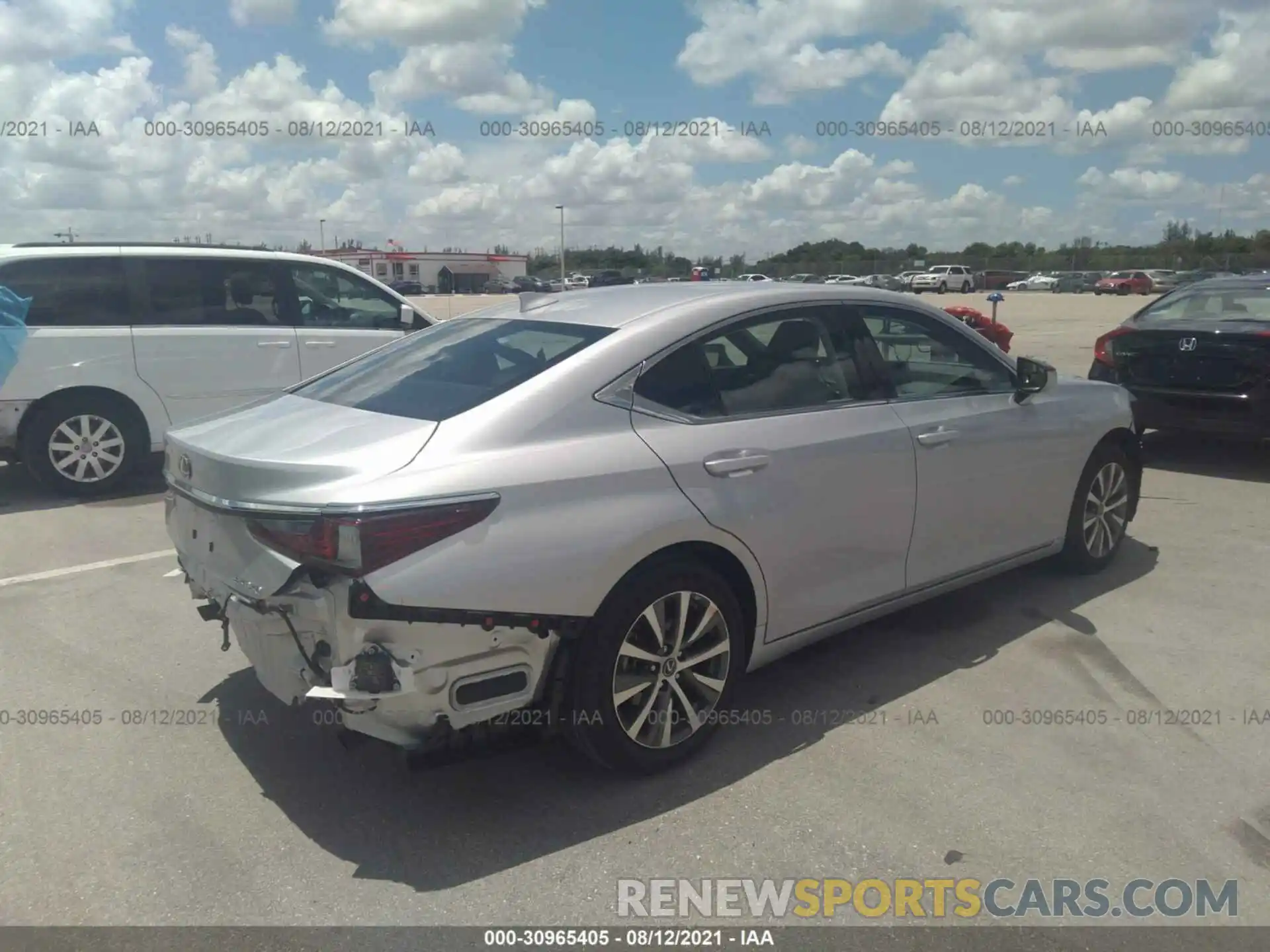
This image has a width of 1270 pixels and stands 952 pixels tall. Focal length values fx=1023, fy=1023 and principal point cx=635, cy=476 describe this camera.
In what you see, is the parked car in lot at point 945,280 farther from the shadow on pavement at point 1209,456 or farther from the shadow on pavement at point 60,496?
the shadow on pavement at point 60,496

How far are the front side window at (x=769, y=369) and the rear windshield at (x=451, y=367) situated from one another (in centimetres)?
32

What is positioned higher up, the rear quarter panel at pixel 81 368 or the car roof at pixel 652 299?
the car roof at pixel 652 299

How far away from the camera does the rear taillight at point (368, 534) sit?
2.81 meters

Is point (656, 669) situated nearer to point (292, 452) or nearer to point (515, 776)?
point (515, 776)

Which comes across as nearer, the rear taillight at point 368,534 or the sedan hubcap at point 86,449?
the rear taillight at point 368,534

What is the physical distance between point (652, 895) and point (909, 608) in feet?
8.78

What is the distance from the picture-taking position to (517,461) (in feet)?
10.2

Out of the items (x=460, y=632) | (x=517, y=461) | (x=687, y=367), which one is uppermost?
(x=687, y=367)

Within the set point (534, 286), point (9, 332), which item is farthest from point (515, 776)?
point (534, 286)

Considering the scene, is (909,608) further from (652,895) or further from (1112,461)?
(652,895)

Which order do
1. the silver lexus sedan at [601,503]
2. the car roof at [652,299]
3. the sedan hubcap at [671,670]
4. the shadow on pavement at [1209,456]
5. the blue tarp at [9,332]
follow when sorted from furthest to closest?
the shadow on pavement at [1209,456]
the blue tarp at [9,332]
the car roof at [652,299]
the sedan hubcap at [671,670]
the silver lexus sedan at [601,503]

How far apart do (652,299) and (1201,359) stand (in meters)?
5.82

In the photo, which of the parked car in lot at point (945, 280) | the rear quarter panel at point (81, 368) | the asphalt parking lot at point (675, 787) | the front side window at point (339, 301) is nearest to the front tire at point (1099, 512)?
the asphalt parking lot at point (675, 787)

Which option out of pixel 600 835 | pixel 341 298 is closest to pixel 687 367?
pixel 600 835
